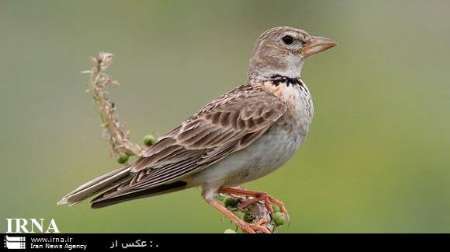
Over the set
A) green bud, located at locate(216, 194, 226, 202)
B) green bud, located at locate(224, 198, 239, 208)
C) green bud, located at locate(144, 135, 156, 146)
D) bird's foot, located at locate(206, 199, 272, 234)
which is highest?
green bud, located at locate(144, 135, 156, 146)

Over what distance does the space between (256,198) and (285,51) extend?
119cm

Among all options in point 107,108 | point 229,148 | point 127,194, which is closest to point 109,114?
point 107,108

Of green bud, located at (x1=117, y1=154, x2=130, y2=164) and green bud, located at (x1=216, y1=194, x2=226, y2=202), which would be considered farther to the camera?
green bud, located at (x1=216, y1=194, x2=226, y2=202)

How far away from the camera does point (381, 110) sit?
55.3ft

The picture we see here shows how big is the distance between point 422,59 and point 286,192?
5.58 meters

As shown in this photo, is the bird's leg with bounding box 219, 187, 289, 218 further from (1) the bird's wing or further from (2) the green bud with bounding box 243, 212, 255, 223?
(1) the bird's wing

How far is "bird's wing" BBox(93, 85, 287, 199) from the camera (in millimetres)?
9125

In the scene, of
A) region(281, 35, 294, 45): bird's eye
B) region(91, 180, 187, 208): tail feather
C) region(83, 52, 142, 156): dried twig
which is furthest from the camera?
region(281, 35, 294, 45): bird's eye

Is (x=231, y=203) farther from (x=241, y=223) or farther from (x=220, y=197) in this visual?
(x=220, y=197)

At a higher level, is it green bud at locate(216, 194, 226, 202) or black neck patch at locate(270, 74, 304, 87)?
black neck patch at locate(270, 74, 304, 87)

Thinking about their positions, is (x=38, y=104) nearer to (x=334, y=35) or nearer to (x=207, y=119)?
(x=334, y=35)

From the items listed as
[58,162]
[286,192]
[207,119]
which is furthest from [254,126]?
[58,162]

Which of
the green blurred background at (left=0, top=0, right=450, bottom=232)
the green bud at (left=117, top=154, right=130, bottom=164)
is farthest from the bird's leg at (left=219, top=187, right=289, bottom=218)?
the green blurred background at (left=0, top=0, right=450, bottom=232)

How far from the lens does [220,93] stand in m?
15.9
